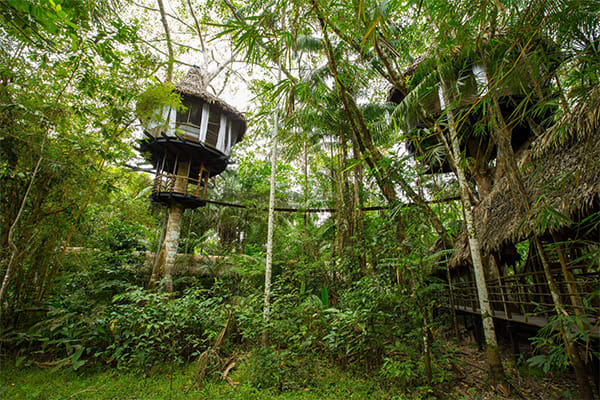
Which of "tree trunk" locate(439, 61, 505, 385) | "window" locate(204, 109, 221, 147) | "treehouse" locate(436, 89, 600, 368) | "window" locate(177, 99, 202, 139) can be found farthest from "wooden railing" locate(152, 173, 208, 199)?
"treehouse" locate(436, 89, 600, 368)

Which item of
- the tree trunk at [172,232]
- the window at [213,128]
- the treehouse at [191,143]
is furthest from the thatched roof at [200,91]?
the tree trunk at [172,232]

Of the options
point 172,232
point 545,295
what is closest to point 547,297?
point 545,295

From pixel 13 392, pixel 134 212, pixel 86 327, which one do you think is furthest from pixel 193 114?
pixel 13 392

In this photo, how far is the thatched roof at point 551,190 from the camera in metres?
1.77

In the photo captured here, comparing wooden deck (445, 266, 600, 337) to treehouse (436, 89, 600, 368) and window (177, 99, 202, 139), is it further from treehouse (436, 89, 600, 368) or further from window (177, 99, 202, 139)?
window (177, 99, 202, 139)

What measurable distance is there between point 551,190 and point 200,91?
8.88m

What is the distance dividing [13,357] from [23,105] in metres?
3.11

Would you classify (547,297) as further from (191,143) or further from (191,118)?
(191,118)

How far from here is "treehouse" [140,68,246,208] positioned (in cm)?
771

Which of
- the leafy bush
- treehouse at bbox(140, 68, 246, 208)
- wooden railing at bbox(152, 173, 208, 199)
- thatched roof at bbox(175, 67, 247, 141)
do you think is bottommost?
the leafy bush

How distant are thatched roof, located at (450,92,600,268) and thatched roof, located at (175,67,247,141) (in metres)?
7.71

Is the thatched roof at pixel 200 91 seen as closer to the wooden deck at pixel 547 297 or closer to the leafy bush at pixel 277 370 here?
the leafy bush at pixel 277 370

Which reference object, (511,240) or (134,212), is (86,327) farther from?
(511,240)

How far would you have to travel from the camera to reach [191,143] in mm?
7801
